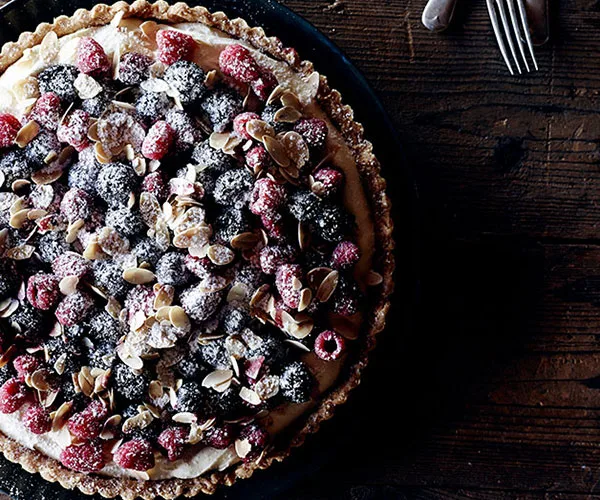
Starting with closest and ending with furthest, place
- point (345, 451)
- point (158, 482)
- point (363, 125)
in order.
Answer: point (158, 482) < point (363, 125) < point (345, 451)

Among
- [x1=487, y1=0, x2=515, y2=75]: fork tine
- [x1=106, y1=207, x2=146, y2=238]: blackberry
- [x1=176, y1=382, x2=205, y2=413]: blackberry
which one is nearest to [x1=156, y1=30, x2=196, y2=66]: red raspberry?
[x1=106, y1=207, x2=146, y2=238]: blackberry

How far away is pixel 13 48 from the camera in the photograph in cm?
204

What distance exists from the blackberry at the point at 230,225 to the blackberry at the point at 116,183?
7.7 inches

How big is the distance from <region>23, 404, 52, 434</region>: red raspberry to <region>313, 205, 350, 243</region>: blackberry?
0.73m

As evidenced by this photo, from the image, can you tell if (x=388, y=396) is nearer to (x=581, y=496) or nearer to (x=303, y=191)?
(x=581, y=496)

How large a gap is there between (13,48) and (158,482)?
1.09 metres

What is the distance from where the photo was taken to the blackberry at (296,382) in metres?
1.86

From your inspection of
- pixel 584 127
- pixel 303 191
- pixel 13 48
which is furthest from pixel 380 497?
pixel 13 48

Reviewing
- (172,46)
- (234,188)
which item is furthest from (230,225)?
Answer: (172,46)

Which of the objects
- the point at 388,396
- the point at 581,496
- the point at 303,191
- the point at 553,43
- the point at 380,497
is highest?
the point at 303,191

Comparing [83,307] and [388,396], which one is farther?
[388,396]

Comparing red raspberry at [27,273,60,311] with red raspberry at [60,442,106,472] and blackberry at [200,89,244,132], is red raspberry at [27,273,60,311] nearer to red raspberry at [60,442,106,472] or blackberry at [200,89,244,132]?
red raspberry at [60,442,106,472]

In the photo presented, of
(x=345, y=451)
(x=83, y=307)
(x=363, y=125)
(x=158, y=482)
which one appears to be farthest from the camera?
(x=345, y=451)

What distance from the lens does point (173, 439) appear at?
6.17 feet
